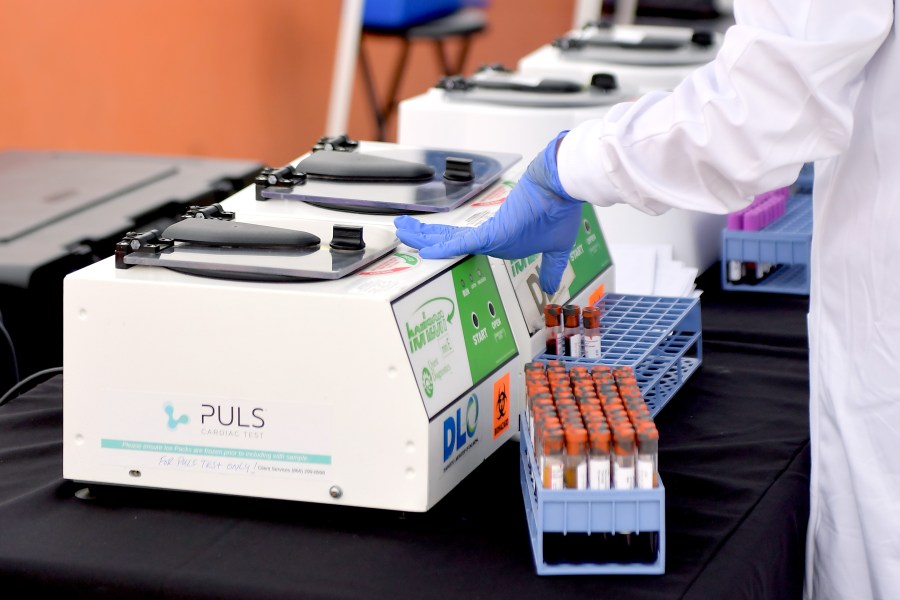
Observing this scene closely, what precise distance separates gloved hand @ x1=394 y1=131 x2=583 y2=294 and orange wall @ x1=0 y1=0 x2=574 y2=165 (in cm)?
244

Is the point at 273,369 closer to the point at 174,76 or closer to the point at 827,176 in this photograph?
the point at 827,176

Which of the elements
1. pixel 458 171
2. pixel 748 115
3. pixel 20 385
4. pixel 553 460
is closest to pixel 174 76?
pixel 20 385

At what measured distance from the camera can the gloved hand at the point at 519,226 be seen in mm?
1148

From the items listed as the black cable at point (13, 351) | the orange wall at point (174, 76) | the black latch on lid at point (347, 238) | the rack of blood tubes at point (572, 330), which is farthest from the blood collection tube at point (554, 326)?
the orange wall at point (174, 76)

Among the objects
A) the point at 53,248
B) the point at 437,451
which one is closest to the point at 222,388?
the point at 437,451

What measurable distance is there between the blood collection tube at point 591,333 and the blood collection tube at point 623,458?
12.2 inches

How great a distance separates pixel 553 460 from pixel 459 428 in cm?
17

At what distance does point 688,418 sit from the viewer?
1.28 m

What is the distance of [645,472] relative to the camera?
924mm

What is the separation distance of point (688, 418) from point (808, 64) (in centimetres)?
44

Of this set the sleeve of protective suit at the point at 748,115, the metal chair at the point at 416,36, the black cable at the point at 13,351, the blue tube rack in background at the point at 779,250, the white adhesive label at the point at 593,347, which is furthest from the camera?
the metal chair at the point at 416,36

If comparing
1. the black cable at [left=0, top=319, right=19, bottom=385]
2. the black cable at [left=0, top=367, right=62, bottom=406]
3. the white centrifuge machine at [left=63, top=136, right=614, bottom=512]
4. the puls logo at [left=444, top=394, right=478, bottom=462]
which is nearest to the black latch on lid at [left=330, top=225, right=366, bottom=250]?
the white centrifuge machine at [left=63, top=136, right=614, bottom=512]

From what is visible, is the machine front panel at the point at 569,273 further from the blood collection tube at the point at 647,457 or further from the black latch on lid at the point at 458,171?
the blood collection tube at the point at 647,457

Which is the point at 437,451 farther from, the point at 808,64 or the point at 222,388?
the point at 808,64
